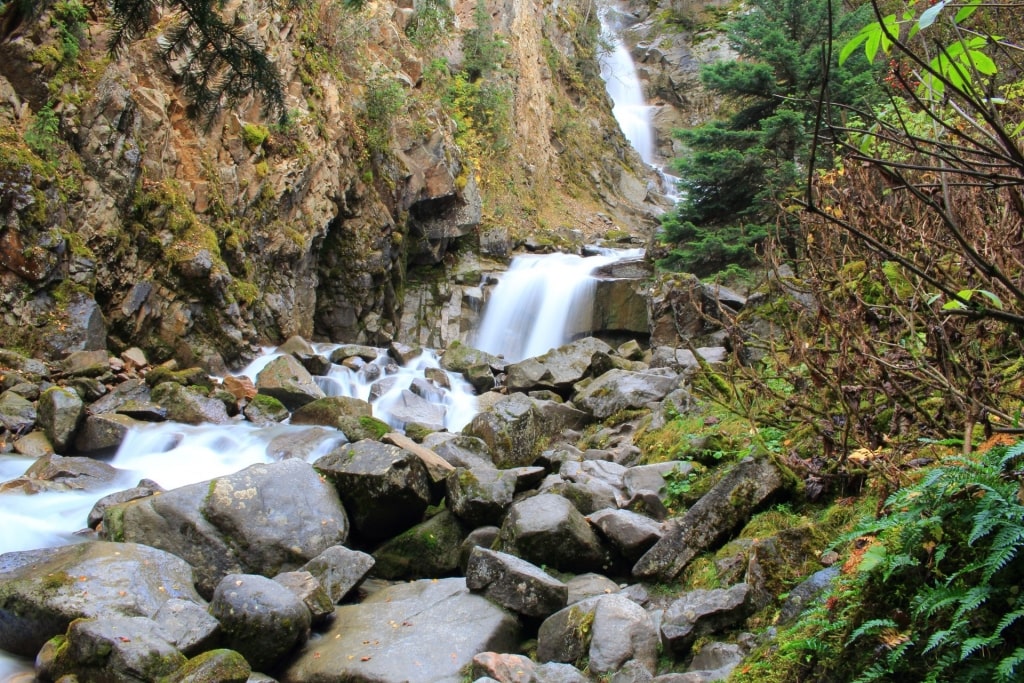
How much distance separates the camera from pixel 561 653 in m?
4.41

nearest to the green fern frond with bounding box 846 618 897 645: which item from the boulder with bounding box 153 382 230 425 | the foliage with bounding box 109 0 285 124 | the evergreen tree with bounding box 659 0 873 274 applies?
the foliage with bounding box 109 0 285 124

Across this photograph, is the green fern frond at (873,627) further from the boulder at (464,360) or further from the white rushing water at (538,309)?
the white rushing water at (538,309)

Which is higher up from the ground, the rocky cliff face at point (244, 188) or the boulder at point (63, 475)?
the rocky cliff face at point (244, 188)

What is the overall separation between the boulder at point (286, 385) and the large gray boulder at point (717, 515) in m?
7.42

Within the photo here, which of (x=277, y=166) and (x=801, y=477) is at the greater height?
(x=277, y=166)

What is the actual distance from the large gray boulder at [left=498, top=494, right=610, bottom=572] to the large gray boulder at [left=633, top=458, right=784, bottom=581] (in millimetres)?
536

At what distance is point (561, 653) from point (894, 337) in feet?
9.03

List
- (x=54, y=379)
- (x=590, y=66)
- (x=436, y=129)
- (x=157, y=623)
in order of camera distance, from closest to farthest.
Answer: (x=157, y=623) < (x=54, y=379) < (x=436, y=129) < (x=590, y=66)

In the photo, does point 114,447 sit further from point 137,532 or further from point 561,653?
point 561,653

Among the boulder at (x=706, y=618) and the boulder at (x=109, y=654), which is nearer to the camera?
the boulder at (x=706, y=618)

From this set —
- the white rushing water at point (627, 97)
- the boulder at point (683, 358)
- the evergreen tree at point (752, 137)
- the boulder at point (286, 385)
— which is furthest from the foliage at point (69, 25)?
the white rushing water at point (627, 97)

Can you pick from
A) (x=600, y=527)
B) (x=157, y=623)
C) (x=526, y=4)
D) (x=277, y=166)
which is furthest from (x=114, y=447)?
(x=526, y=4)

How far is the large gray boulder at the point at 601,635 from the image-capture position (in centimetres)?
406

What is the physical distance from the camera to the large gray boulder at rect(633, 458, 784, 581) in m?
4.93
